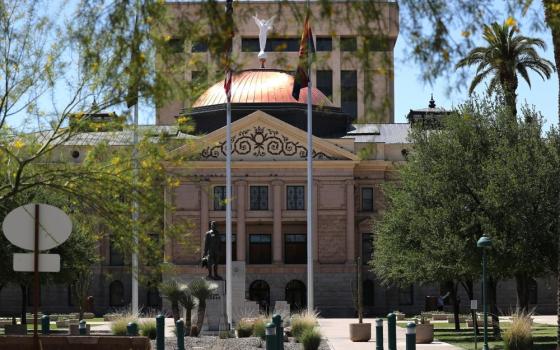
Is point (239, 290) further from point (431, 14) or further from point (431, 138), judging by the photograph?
Answer: point (431, 14)

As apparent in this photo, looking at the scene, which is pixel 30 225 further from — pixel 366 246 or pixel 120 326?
pixel 366 246

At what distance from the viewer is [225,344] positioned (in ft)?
121

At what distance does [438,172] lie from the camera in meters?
44.4

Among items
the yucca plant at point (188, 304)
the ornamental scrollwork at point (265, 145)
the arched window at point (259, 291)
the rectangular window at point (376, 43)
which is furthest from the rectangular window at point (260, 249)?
the rectangular window at point (376, 43)

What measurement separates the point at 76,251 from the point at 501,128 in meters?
20.5

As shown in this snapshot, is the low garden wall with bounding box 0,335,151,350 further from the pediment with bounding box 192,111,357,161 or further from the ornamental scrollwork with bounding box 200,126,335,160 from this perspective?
the ornamental scrollwork with bounding box 200,126,335,160

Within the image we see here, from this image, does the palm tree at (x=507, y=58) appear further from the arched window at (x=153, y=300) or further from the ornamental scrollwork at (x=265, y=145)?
the arched window at (x=153, y=300)

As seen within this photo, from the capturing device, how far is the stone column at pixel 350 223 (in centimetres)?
8475

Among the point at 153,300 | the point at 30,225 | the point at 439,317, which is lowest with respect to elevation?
the point at 439,317

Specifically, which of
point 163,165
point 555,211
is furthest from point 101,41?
point 555,211

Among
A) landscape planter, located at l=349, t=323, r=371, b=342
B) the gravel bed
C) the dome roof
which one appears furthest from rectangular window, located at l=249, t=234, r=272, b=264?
the gravel bed

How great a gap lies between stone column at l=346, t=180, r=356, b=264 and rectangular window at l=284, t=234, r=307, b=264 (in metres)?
3.36

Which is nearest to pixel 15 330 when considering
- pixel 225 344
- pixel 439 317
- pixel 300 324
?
pixel 225 344

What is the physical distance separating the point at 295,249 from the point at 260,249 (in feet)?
8.81
